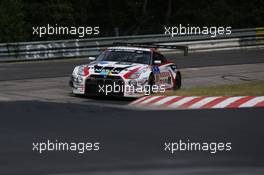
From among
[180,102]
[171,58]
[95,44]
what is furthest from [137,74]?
[171,58]

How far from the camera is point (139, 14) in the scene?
4181 cm

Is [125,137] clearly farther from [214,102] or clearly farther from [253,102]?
[253,102]

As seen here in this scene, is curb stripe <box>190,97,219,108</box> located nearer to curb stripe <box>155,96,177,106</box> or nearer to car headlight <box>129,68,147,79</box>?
curb stripe <box>155,96,177,106</box>

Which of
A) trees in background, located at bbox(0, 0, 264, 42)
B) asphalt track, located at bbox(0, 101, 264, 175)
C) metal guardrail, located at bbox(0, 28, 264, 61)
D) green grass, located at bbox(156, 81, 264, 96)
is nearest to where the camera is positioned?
asphalt track, located at bbox(0, 101, 264, 175)

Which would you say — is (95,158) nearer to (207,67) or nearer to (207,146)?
(207,146)

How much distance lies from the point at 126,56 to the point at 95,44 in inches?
463

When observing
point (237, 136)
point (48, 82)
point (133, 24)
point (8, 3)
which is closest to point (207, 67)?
point (48, 82)

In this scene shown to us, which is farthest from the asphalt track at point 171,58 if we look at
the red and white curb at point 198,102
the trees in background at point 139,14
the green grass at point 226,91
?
the red and white curb at point 198,102

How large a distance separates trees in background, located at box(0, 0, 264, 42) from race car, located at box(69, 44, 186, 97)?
54.8ft

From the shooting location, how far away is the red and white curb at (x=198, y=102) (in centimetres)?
1661

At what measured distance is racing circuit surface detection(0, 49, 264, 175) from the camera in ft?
32.6

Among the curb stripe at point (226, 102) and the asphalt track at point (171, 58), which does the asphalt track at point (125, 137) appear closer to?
the curb stripe at point (226, 102)

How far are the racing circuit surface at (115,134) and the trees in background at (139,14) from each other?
16.3m

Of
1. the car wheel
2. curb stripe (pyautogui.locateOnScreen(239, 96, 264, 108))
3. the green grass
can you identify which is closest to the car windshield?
the car wheel
